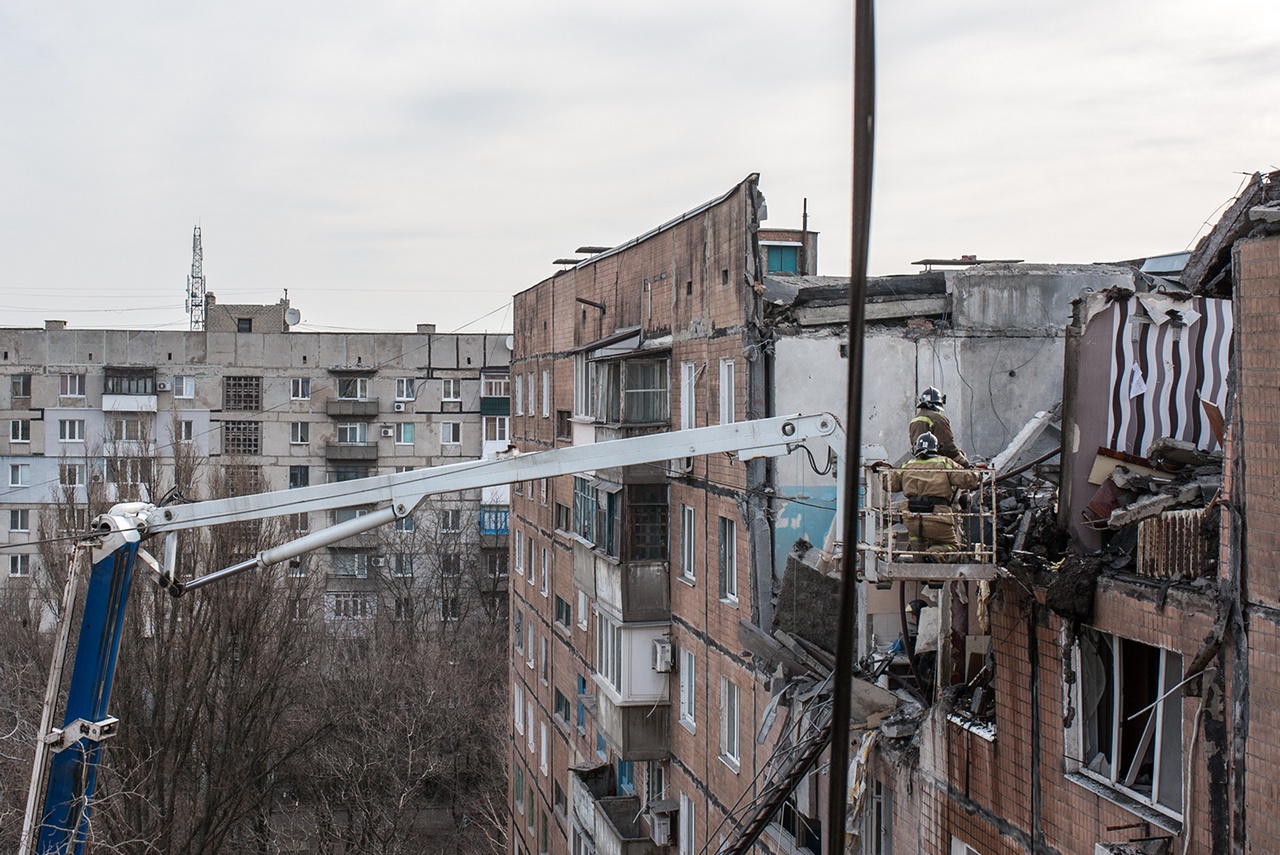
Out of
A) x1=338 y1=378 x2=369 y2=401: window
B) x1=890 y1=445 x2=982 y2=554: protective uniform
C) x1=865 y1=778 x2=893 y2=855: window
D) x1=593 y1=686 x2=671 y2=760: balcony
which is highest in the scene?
x1=338 y1=378 x2=369 y2=401: window

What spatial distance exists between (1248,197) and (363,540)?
44.2 meters

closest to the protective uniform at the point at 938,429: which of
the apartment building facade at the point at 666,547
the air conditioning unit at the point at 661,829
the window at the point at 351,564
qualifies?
the apartment building facade at the point at 666,547

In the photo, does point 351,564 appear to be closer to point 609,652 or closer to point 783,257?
point 609,652

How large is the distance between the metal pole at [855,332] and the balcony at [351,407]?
47371 millimetres

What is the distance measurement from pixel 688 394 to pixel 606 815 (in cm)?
747

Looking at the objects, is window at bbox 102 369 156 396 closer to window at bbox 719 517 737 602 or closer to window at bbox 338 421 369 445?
window at bbox 338 421 369 445

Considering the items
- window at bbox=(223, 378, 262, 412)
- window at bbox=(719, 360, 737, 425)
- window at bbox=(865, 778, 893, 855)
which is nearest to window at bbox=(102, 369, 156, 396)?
window at bbox=(223, 378, 262, 412)

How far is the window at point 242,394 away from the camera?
49219 mm

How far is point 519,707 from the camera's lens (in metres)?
32.2

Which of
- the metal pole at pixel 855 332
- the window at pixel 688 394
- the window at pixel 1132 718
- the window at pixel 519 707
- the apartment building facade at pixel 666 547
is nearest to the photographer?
the metal pole at pixel 855 332

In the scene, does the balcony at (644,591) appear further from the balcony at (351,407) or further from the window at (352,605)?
the balcony at (351,407)

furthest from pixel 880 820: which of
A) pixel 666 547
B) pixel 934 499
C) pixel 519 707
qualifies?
pixel 519 707

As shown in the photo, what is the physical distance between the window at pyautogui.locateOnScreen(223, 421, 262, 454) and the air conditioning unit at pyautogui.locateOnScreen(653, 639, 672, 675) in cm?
3475

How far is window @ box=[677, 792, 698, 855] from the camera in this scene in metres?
17.4
